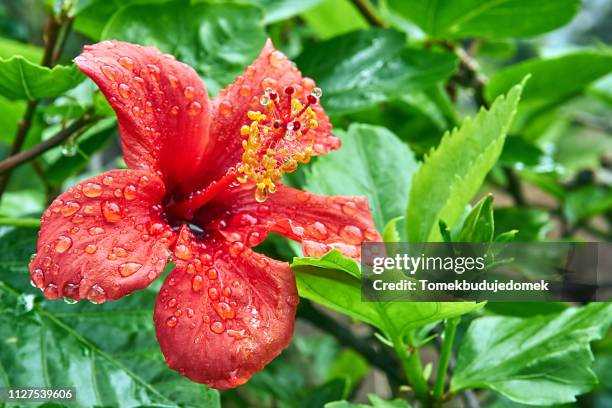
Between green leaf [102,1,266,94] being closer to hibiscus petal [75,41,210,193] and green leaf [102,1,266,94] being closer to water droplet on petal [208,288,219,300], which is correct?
hibiscus petal [75,41,210,193]

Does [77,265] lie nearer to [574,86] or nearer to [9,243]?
[9,243]

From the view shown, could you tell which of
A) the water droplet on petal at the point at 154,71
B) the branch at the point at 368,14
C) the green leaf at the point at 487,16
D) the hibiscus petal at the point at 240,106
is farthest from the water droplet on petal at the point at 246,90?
the branch at the point at 368,14

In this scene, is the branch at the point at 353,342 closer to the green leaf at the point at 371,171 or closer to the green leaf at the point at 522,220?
the green leaf at the point at 371,171

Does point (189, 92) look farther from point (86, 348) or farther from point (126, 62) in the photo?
point (86, 348)

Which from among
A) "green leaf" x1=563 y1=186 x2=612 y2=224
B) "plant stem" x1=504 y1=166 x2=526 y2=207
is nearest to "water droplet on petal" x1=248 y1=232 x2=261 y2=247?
"plant stem" x1=504 y1=166 x2=526 y2=207

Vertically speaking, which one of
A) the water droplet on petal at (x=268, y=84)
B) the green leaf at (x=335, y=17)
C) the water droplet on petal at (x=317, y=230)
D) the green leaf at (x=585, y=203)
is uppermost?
the water droplet on petal at (x=268, y=84)

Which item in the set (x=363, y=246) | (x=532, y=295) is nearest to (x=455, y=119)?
(x=532, y=295)
